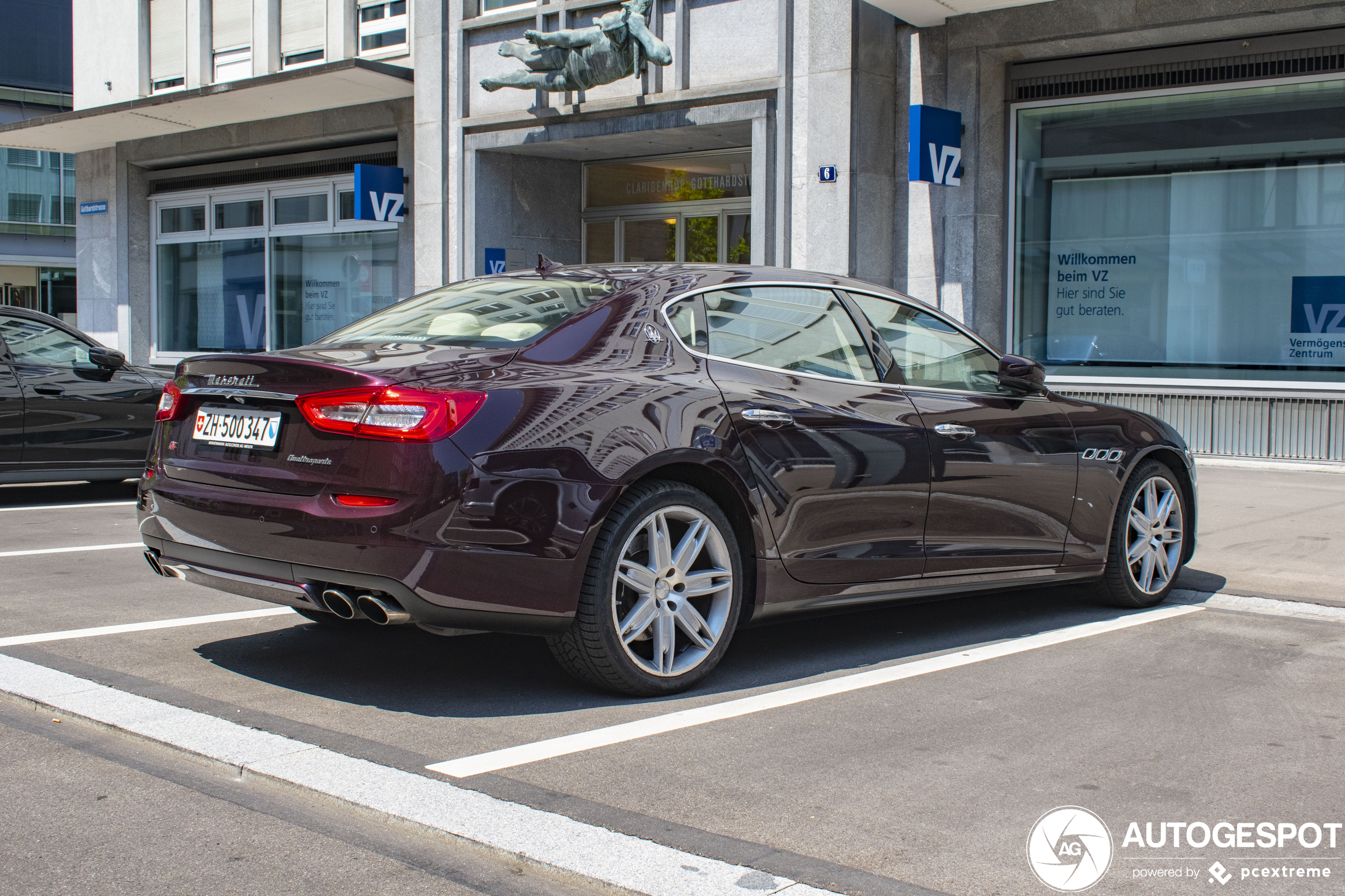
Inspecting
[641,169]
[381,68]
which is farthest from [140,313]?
[641,169]

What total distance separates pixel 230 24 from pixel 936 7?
42.7 feet

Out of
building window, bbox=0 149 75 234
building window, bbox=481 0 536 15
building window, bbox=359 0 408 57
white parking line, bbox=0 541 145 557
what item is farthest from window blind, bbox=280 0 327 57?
building window, bbox=0 149 75 234

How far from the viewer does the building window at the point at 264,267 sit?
787 inches

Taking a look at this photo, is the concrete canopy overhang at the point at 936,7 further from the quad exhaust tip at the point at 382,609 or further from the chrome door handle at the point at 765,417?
the quad exhaust tip at the point at 382,609

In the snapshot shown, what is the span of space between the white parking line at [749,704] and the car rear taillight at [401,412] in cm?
95

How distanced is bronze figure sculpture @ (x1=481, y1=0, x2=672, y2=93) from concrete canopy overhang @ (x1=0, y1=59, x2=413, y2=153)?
2.59 meters

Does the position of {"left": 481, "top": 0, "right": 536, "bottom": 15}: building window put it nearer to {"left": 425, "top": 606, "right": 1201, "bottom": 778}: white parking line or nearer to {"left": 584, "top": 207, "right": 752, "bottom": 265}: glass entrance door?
{"left": 584, "top": 207, "right": 752, "bottom": 265}: glass entrance door

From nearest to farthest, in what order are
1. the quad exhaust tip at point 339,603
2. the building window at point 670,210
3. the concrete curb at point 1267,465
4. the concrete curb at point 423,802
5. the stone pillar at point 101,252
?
the concrete curb at point 423,802
the quad exhaust tip at point 339,603
the concrete curb at point 1267,465
the building window at point 670,210
the stone pillar at point 101,252

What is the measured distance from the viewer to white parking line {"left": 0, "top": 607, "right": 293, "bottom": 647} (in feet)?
17.4

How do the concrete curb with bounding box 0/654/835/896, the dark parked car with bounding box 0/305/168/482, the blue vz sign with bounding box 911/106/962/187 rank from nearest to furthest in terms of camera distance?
1. the concrete curb with bounding box 0/654/835/896
2. the dark parked car with bounding box 0/305/168/482
3. the blue vz sign with bounding box 911/106/962/187

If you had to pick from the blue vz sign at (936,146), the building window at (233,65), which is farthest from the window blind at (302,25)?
the blue vz sign at (936,146)

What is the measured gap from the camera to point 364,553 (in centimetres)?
408

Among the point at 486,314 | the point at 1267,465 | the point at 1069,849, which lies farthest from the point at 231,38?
the point at 1069,849

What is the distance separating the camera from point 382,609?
4.14m
